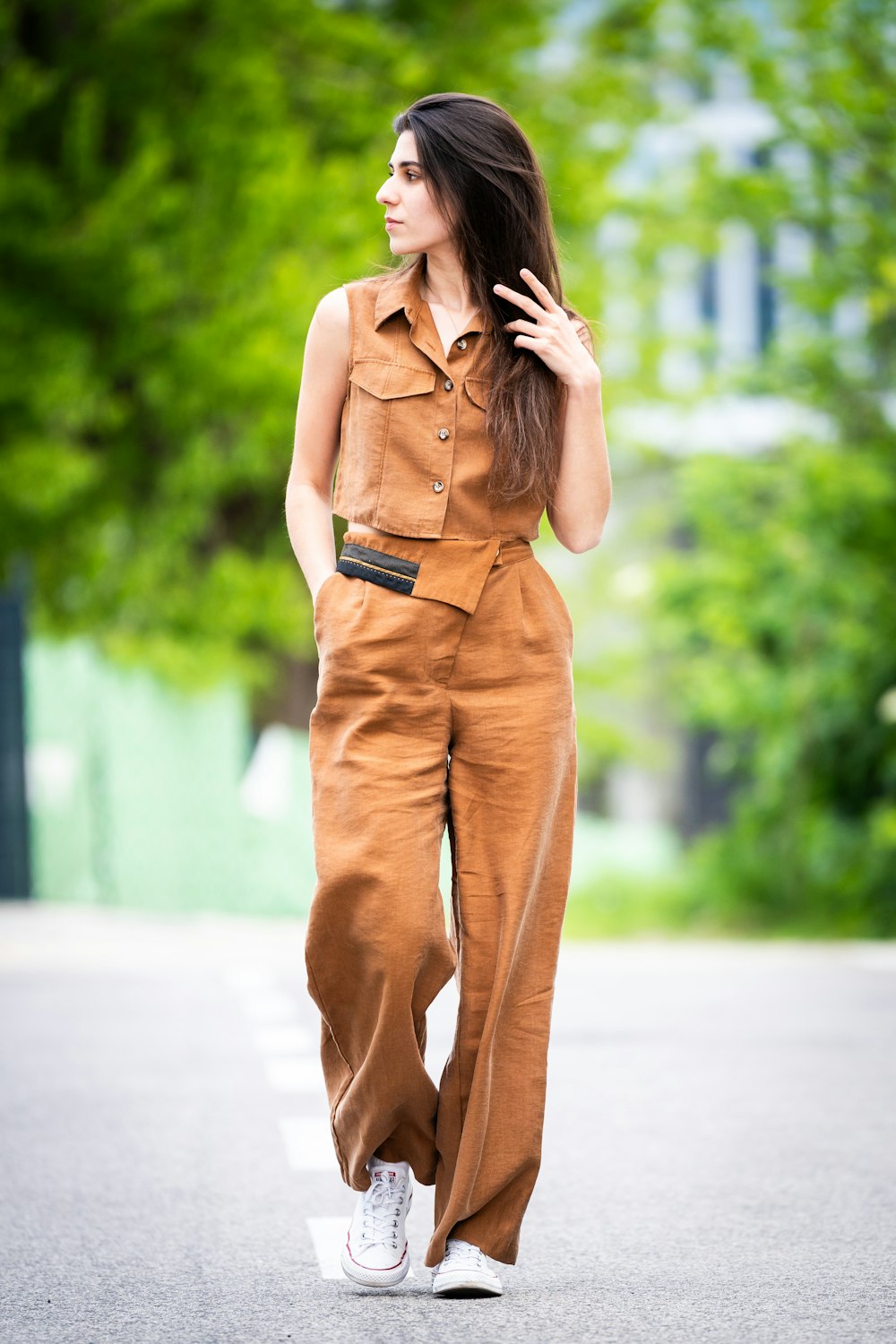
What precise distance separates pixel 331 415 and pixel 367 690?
555mm

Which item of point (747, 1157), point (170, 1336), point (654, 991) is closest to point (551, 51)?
point (654, 991)

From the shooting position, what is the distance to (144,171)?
15.4 meters

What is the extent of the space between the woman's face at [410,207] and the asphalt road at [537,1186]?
1893 mm

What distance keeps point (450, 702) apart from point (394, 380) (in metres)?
0.58

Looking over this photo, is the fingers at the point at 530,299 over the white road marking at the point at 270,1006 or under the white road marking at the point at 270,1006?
over

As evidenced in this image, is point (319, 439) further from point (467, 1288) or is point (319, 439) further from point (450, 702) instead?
point (467, 1288)

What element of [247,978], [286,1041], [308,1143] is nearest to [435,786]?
[308,1143]

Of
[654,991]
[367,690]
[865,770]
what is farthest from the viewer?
[865,770]

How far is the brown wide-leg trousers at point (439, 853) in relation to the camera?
12.4 feet

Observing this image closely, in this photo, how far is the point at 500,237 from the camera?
3924 mm

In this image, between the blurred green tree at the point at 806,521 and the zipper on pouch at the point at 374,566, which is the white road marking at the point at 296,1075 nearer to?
the zipper on pouch at the point at 374,566

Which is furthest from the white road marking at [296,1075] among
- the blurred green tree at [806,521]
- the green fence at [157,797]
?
the blurred green tree at [806,521]

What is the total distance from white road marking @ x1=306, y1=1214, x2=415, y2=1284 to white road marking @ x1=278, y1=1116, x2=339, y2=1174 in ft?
1.36

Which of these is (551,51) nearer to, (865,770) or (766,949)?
(865,770)
